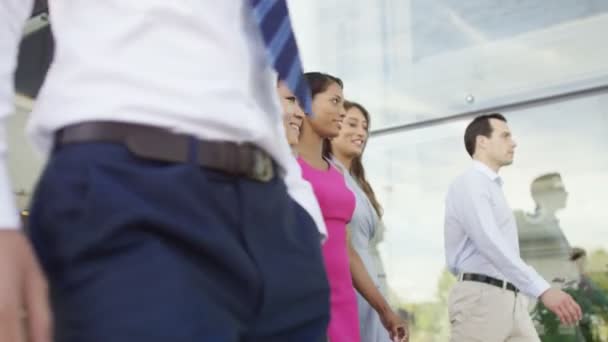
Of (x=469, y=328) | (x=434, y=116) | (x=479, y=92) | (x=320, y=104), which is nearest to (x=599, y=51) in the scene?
(x=479, y=92)

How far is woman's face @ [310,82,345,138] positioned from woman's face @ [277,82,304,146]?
0.06 metres

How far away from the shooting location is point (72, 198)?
1.86ft

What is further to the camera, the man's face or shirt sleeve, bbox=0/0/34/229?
the man's face

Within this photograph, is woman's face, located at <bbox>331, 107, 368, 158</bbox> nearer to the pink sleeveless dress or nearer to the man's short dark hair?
the man's short dark hair

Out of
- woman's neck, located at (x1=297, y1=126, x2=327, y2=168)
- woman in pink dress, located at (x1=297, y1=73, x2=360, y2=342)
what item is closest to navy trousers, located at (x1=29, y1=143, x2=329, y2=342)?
woman in pink dress, located at (x1=297, y1=73, x2=360, y2=342)

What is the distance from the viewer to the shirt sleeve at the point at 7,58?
577 millimetres

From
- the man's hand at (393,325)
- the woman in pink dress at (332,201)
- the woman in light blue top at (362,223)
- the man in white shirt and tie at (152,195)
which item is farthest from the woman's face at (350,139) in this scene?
the man in white shirt and tie at (152,195)

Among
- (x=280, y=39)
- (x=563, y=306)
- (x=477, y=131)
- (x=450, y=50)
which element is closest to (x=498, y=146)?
(x=477, y=131)

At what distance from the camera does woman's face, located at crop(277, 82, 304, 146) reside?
2.10 meters

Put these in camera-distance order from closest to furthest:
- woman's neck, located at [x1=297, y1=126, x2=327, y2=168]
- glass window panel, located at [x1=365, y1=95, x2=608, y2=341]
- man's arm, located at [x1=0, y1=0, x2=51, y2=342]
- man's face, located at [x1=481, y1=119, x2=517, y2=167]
Result: 1. man's arm, located at [x1=0, y1=0, x2=51, y2=342]
2. woman's neck, located at [x1=297, y1=126, x2=327, y2=168]
3. man's face, located at [x1=481, y1=119, x2=517, y2=167]
4. glass window panel, located at [x1=365, y1=95, x2=608, y2=341]

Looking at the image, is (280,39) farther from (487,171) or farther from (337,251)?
(487,171)

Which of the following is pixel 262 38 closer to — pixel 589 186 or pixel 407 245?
pixel 589 186

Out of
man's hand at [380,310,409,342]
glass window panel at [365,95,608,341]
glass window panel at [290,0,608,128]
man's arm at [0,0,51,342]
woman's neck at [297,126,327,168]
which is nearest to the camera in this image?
man's arm at [0,0,51,342]

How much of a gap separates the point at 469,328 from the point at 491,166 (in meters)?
0.83
